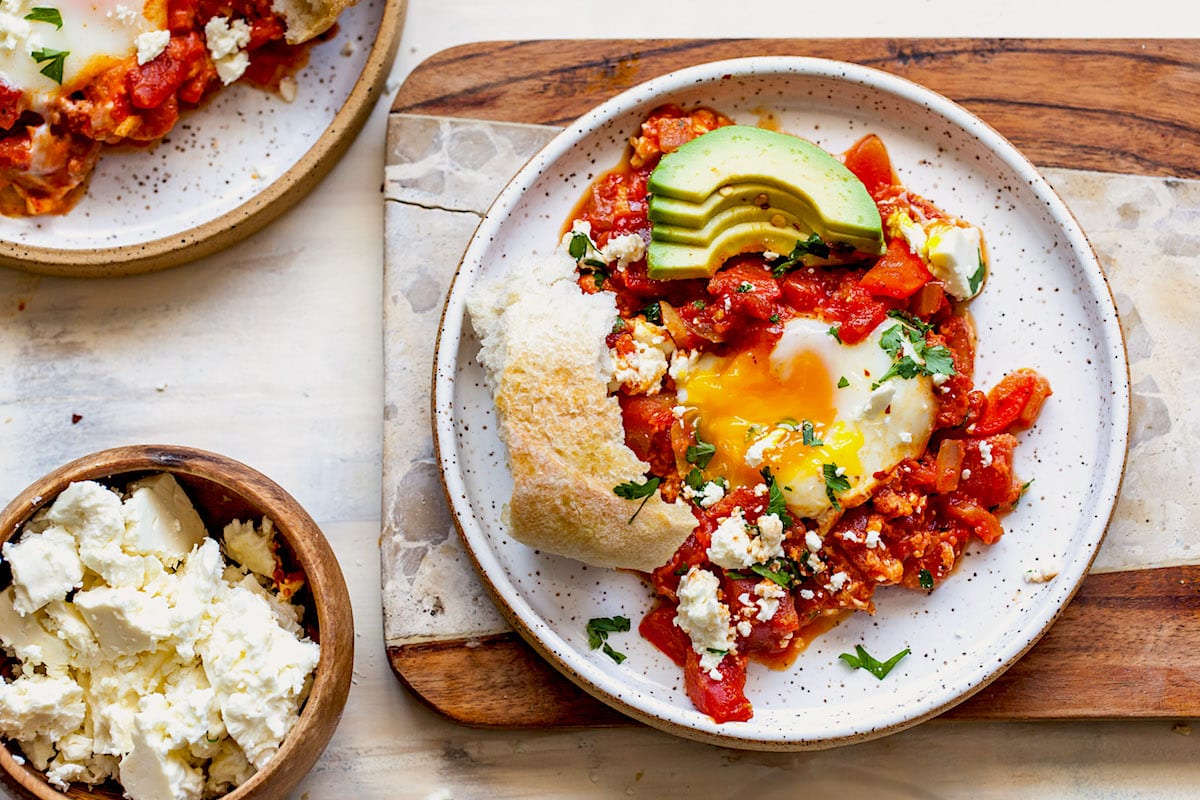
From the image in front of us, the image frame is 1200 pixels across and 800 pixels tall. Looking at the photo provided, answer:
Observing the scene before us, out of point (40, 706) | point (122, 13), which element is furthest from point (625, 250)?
point (40, 706)

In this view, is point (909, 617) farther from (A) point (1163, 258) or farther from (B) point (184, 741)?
(B) point (184, 741)

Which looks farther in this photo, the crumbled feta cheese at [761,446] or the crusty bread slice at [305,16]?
the crusty bread slice at [305,16]

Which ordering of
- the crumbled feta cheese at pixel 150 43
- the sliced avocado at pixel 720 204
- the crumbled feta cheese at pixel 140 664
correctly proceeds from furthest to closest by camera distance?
the crumbled feta cheese at pixel 150 43 < the sliced avocado at pixel 720 204 < the crumbled feta cheese at pixel 140 664

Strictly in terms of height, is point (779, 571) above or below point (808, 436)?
below

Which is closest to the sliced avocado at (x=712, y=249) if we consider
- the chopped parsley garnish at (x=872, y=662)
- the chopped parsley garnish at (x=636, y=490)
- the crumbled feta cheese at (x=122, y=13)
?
the chopped parsley garnish at (x=636, y=490)

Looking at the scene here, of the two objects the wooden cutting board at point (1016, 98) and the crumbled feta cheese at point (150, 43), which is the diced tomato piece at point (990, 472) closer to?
the wooden cutting board at point (1016, 98)

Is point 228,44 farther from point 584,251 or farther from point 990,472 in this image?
point 990,472

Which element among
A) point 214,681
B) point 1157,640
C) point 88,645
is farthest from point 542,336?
point 1157,640
